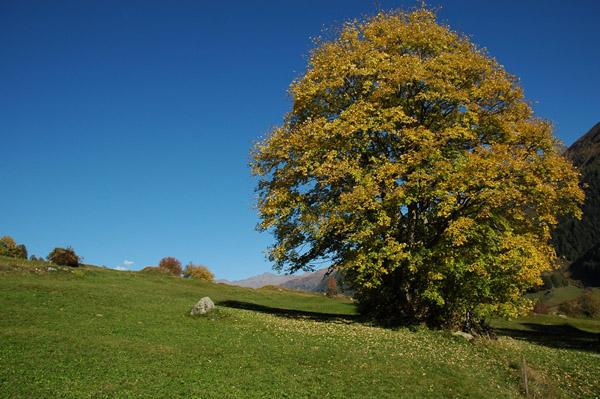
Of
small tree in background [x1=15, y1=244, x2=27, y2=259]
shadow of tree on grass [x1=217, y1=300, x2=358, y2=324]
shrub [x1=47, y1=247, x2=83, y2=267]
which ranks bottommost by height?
shadow of tree on grass [x1=217, y1=300, x2=358, y2=324]

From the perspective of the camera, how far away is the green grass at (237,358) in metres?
13.5

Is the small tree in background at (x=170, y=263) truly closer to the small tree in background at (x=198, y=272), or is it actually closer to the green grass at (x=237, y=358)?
the small tree in background at (x=198, y=272)

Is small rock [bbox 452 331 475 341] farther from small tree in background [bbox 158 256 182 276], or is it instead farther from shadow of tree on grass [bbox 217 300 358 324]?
small tree in background [bbox 158 256 182 276]

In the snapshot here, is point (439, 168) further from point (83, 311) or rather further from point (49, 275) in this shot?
point (49, 275)

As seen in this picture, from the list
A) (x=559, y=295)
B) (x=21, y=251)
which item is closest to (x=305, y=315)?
(x=21, y=251)

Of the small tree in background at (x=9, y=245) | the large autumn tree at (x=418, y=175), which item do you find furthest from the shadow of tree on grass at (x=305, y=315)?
the small tree in background at (x=9, y=245)

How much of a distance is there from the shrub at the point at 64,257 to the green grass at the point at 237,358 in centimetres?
2139

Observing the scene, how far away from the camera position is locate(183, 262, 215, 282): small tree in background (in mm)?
96938

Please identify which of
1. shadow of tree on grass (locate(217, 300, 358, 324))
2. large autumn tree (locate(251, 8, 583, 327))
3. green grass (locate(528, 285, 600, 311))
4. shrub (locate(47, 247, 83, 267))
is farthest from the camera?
green grass (locate(528, 285, 600, 311))

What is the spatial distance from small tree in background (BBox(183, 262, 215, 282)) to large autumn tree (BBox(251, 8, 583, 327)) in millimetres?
73601

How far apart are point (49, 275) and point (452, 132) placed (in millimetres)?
39251

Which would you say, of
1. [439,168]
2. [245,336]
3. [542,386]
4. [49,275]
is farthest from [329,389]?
[49,275]

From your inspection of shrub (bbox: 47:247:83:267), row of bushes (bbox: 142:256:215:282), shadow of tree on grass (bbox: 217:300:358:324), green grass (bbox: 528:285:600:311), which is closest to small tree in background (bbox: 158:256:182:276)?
row of bushes (bbox: 142:256:215:282)

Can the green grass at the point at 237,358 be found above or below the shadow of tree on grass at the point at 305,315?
below
